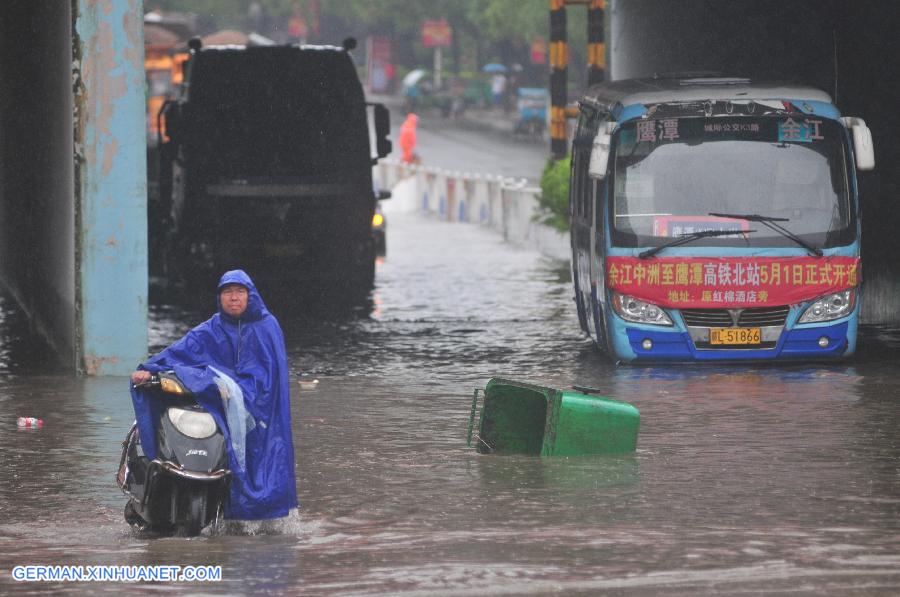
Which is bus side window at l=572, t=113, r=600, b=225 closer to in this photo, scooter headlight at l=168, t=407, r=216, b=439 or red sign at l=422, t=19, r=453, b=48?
scooter headlight at l=168, t=407, r=216, b=439

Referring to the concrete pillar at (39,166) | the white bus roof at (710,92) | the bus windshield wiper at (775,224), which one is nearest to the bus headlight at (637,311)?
the bus windshield wiper at (775,224)

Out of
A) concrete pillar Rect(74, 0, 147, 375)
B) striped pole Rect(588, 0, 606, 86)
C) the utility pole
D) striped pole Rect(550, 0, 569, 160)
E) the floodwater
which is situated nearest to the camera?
the floodwater

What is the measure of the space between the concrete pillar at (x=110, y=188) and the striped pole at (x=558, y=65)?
12.2 m

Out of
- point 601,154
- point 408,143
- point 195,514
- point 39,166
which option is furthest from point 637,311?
point 408,143

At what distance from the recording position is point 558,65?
28.4 meters

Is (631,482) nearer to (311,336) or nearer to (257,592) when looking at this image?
(257,592)

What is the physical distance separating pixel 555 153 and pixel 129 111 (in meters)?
15.7

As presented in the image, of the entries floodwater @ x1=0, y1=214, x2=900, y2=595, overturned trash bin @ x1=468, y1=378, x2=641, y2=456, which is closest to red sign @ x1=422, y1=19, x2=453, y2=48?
floodwater @ x1=0, y1=214, x2=900, y2=595

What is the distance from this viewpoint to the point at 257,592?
27.6 ft

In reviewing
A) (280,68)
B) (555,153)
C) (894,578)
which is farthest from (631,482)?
(555,153)

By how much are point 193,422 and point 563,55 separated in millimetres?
19689

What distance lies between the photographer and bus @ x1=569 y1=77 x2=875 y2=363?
16.7 meters

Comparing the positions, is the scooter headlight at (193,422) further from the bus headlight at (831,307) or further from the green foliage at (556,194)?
the green foliage at (556,194)

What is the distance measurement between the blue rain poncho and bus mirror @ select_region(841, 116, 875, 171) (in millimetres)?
8292
